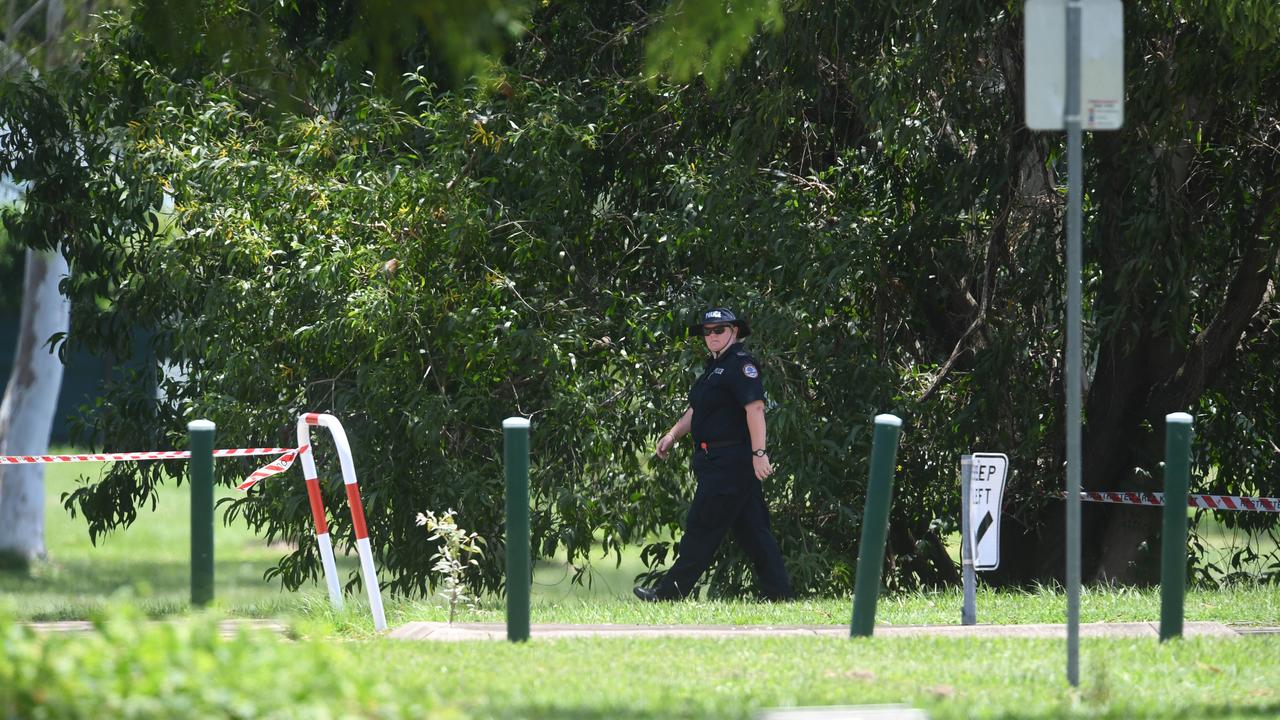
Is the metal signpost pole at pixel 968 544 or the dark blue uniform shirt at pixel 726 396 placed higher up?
the dark blue uniform shirt at pixel 726 396

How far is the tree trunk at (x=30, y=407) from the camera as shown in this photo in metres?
25.9

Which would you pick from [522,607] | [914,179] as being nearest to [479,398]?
[914,179]

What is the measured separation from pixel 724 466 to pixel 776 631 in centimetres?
189

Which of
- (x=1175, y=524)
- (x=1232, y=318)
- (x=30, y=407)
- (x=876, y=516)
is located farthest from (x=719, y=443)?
(x=30, y=407)

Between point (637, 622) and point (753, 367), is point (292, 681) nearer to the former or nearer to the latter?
point (637, 622)

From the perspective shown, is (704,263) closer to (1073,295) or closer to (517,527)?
(517,527)

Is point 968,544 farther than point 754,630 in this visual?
Yes

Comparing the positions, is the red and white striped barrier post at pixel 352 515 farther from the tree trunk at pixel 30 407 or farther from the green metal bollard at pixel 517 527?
the tree trunk at pixel 30 407

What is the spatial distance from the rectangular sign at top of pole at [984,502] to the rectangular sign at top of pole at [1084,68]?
7.99ft

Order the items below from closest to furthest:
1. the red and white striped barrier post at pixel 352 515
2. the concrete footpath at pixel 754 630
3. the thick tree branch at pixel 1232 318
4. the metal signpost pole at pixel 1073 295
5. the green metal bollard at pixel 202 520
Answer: the metal signpost pole at pixel 1073 295 → the green metal bollard at pixel 202 520 → the concrete footpath at pixel 754 630 → the red and white striped barrier post at pixel 352 515 → the thick tree branch at pixel 1232 318

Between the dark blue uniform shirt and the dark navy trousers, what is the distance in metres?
0.10

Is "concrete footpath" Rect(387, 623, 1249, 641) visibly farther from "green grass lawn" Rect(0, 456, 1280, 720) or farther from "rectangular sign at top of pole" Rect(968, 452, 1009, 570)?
"rectangular sign at top of pole" Rect(968, 452, 1009, 570)

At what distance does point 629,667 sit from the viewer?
6.20 meters

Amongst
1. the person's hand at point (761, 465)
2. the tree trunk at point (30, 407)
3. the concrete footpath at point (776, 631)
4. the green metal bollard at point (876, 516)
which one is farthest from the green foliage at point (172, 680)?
the tree trunk at point (30, 407)
